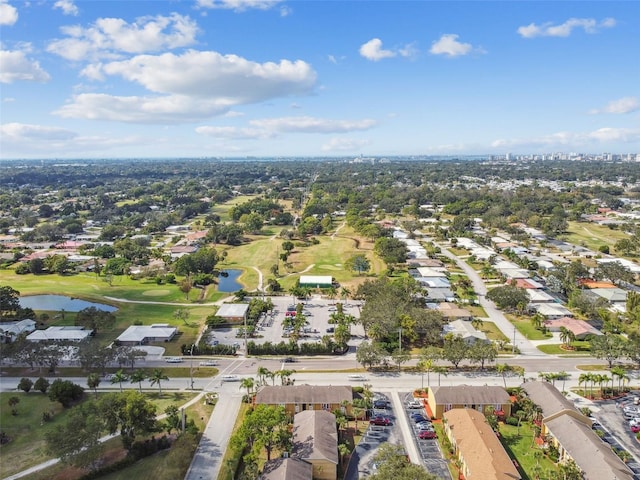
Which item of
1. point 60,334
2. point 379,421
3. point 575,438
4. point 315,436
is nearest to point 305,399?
point 315,436

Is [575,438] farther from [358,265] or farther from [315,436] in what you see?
[358,265]

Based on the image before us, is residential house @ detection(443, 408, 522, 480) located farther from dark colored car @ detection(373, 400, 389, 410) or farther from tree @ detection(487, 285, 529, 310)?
tree @ detection(487, 285, 529, 310)

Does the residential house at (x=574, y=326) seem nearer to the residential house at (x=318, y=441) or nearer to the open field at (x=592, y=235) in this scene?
the residential house at (x=318, y=441)

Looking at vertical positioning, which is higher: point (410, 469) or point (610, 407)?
point (410, 469)

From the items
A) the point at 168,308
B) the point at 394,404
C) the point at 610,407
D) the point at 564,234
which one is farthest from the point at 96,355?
the point at 564,234

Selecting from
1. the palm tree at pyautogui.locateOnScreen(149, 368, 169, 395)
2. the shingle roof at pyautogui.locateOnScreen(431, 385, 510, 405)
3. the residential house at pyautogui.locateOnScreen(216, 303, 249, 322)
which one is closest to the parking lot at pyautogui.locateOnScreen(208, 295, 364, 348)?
the residential house at pyautogui.locateOnScreen(216, 303, 249, 322)

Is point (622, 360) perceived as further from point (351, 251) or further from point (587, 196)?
point (587, 196)

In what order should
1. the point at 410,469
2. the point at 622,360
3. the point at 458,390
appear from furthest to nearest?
the point at 622,360, the point at 458,390, the point at 410,469

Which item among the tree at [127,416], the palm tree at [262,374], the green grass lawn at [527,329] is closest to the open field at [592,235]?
the green grass lawn at [527,329]
